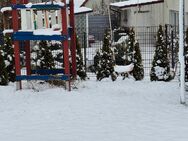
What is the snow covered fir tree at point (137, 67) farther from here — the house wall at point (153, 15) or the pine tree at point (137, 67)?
the house wall at point (153, 15)

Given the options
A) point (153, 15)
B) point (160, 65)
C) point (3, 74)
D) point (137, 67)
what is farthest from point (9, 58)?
point (153, 15)

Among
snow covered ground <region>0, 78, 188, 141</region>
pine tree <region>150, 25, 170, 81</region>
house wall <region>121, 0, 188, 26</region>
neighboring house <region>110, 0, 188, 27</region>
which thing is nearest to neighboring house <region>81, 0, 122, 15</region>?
house wall <region>121, 0, 188, 26</region>

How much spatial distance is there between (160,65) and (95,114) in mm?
4811

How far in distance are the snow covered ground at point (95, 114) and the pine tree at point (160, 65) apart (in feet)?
4.20

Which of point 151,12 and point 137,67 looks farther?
point 151,12

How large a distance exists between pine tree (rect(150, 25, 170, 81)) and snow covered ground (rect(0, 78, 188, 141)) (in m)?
1.28

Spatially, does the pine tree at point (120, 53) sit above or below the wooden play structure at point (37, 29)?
below

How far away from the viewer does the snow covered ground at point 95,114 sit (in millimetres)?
6668

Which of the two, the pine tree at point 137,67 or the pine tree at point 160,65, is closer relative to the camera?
the pine tree at point 160,65

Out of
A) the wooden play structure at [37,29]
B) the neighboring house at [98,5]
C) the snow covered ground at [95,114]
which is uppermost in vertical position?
the neighboring house at [98,5]

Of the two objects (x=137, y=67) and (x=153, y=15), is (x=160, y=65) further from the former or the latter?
(x=153, y=15)

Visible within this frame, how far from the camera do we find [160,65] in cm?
1230

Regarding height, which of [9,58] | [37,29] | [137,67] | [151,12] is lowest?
[137,67]

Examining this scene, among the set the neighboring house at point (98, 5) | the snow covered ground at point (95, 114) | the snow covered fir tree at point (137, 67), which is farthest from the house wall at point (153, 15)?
the snow covered ground at point (95, 114)
